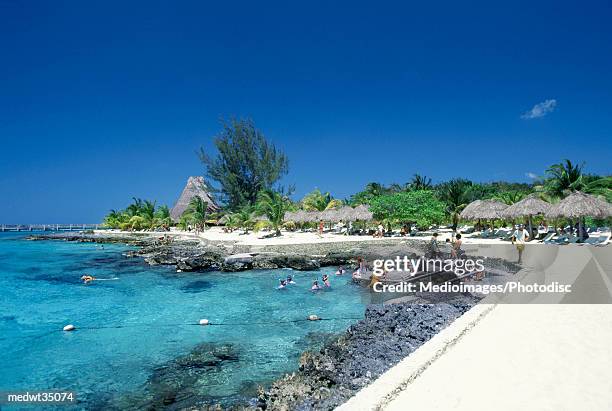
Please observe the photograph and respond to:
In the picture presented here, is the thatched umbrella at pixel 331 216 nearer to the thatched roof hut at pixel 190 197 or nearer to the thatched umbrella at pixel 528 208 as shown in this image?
the thatched umbrella at pixel 528 208

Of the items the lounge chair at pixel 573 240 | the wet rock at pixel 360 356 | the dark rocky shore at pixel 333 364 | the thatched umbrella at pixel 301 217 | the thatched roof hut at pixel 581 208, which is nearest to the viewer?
the wet rock at pixel 360 356

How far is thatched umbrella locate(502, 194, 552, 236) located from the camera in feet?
55.6

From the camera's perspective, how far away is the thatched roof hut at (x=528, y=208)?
→ 17.0 meters

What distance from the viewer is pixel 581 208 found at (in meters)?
14.7

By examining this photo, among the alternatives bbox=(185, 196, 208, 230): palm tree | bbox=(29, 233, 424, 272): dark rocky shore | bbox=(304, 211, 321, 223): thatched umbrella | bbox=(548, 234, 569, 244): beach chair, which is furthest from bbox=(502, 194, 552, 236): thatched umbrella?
bbox=(185, 196, 208, 230): palm tree

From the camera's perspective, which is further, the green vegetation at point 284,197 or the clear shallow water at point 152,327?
the green vegetation at point 284,197

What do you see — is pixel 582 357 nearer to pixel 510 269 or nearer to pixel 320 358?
pixel 320 358

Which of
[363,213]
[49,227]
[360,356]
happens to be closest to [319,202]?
[363,213]

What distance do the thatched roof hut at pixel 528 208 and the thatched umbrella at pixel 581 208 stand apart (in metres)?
1.28

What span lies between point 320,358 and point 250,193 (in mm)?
38782

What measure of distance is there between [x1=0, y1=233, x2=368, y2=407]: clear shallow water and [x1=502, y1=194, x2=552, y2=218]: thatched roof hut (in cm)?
933

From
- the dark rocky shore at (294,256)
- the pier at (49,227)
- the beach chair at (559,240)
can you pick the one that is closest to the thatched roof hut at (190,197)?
the dark rocky shore at (294,256)

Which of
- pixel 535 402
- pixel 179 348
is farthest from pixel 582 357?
pixel 179 348

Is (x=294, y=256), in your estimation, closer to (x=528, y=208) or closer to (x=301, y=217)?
(x=528, y=208)
